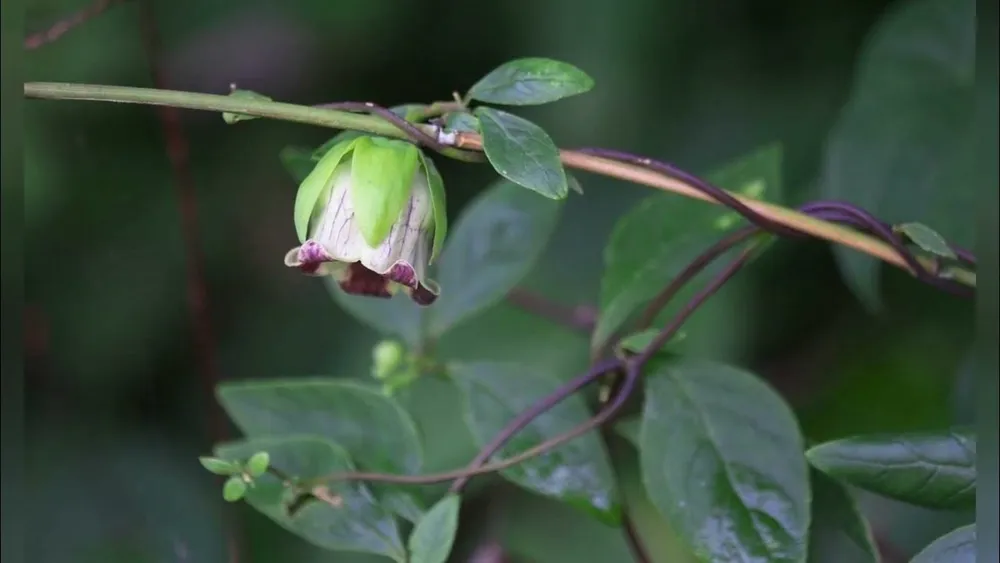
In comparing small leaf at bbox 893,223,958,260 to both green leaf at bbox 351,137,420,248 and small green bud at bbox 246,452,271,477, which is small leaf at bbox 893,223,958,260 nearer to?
green leaf at bbox 351,137,420,248

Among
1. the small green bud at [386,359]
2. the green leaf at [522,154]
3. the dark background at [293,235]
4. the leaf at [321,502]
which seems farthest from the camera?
the dark background at [293,235]

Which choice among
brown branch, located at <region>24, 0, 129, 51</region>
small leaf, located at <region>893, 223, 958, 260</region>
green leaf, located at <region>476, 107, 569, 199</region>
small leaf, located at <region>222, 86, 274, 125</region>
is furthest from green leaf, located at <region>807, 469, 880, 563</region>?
brown branch, located at <region>24, 0, 129, 51</region>

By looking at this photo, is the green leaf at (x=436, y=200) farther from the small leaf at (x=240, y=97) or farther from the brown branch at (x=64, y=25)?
the brown branch at (x=64, y=25)

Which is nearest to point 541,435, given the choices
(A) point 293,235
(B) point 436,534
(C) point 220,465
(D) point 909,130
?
(B) point 436,534

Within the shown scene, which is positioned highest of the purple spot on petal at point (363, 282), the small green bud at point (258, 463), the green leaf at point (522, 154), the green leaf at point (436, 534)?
the green leaf at point (522, 154)

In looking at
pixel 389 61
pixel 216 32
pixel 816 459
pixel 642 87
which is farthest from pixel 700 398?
pixel 216 32

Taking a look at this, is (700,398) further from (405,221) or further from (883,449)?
(405,221)

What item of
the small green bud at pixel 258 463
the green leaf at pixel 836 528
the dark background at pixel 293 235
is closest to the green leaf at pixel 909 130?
the dark background at pixel 293 235

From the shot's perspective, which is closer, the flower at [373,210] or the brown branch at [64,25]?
the flower at [373,210]
